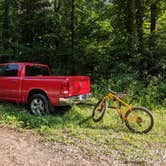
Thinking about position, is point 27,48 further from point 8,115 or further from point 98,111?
point 98,111

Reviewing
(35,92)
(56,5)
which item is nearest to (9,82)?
(35,92)

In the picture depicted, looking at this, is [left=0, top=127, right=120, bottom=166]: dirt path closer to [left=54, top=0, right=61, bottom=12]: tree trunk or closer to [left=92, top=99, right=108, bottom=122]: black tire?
[left=92, top=99, right=108, bottom=122]: black tire

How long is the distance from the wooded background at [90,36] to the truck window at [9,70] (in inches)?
163

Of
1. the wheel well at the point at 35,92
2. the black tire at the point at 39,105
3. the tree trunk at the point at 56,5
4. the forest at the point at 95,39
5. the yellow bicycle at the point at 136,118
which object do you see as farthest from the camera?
the tree trunk at the point at 56,5

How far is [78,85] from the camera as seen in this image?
8.29 metres

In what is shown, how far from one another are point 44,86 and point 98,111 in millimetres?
1705

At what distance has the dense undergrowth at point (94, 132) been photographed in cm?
551

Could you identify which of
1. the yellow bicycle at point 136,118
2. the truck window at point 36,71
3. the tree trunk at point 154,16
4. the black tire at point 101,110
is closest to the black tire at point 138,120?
the yellow bicycle at point 136,118

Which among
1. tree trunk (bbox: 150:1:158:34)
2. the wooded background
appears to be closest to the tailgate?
the wooded background

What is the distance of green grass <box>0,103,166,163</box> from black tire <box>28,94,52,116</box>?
11.6 inches

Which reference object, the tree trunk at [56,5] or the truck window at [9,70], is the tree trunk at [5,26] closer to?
the tree trunk at [56,5]

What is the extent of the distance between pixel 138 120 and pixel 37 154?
8.99 feet

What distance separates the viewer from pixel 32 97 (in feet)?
28.2

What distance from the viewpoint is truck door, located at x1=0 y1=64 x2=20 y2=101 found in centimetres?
903
